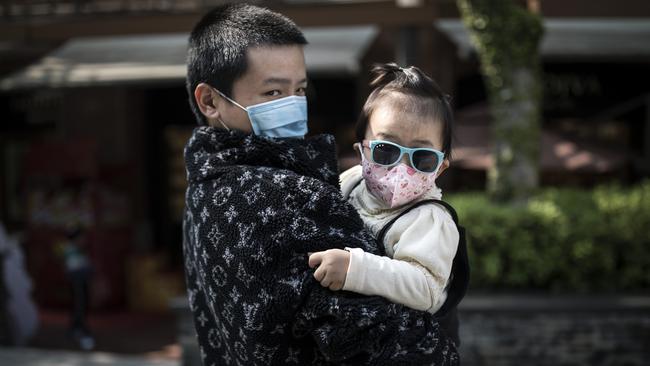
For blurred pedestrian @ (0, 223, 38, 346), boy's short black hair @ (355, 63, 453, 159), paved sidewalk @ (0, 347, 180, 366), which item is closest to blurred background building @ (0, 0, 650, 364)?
blurred pedestrian @ (0, 223, 38, 346)

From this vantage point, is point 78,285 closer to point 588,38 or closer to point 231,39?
point 588,38

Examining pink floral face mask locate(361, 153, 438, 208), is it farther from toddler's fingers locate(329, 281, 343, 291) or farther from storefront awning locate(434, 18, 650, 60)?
storefront awning locate(434, 18, 650, 60)

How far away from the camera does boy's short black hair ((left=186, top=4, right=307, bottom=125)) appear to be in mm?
1602

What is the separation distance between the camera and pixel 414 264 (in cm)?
154

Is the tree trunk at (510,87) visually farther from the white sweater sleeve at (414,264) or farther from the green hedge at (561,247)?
the white sweater sleeve at (414,264)

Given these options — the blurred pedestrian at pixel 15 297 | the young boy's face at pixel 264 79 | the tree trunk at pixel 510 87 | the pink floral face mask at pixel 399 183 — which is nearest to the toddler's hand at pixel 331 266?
the pink floral face mask at pixel 399 183

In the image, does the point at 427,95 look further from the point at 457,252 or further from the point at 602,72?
the point at 602,72

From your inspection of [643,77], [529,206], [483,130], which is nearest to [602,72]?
[643,77]

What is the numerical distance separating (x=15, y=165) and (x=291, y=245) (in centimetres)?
1038

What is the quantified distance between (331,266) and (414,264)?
0.22m

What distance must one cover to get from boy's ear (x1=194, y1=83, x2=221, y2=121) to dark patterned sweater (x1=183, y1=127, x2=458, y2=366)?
0.35ft

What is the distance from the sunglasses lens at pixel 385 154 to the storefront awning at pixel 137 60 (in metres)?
5.38

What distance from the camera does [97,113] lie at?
9.66 meters

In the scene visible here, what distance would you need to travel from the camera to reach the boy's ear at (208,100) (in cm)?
168
